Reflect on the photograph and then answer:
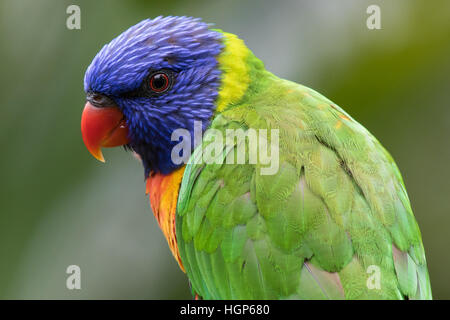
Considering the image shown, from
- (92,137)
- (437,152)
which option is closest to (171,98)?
(92,137)

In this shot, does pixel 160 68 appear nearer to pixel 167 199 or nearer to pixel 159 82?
pixel 159 82

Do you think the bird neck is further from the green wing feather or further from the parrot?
the green wing feather

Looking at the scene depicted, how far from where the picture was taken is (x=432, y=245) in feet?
11.2

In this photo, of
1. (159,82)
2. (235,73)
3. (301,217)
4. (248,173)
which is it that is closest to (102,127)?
(159,82)

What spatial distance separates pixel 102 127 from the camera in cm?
196

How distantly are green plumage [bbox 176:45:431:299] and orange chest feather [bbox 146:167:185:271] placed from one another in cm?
10

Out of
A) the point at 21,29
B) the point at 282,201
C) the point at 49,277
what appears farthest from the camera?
the point at 21,29

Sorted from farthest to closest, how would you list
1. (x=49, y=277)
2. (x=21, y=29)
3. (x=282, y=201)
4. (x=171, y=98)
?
(x=21, y=29), (x=49, y=277), (x=171, y=98), (x=282, y=201)

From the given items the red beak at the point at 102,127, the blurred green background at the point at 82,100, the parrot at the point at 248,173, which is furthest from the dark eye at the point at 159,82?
the blurred green background at the point at 82,100

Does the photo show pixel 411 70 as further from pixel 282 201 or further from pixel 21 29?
pixel 21 29

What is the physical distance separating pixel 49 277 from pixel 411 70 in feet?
8.77

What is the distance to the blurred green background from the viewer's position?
304 centimetres

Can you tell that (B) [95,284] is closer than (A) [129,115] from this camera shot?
No

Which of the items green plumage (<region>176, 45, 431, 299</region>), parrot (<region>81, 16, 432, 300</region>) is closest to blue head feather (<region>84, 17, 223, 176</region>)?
parrot (<region>81, 16, 432, 300</region>)
